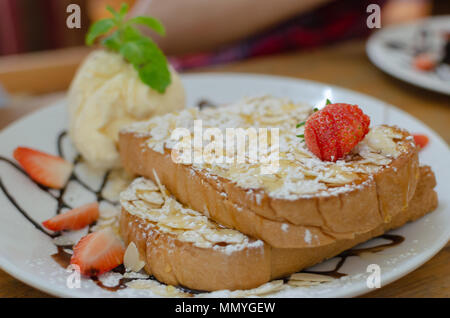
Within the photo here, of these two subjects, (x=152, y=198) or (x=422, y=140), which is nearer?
(x=152, y=198)

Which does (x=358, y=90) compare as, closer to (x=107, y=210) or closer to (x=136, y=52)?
(x=136, y=52)

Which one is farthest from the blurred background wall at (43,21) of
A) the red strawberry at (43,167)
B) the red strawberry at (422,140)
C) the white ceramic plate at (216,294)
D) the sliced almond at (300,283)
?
the sliced almond at (300,283)

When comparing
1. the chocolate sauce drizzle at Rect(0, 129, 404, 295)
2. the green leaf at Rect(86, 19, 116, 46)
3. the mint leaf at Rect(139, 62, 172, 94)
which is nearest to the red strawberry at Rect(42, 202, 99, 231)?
the chocolate sauce drizzle at Rect(0, 129, 404, 295)

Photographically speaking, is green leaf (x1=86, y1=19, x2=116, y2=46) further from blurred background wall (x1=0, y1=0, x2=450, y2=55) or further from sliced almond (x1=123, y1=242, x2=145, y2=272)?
blurred background wall (x1=0, y1=0, x2=450, y2=55)

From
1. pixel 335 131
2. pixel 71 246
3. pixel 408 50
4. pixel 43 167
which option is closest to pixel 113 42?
pixel 43 167

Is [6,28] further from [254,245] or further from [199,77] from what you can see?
[254,245]
